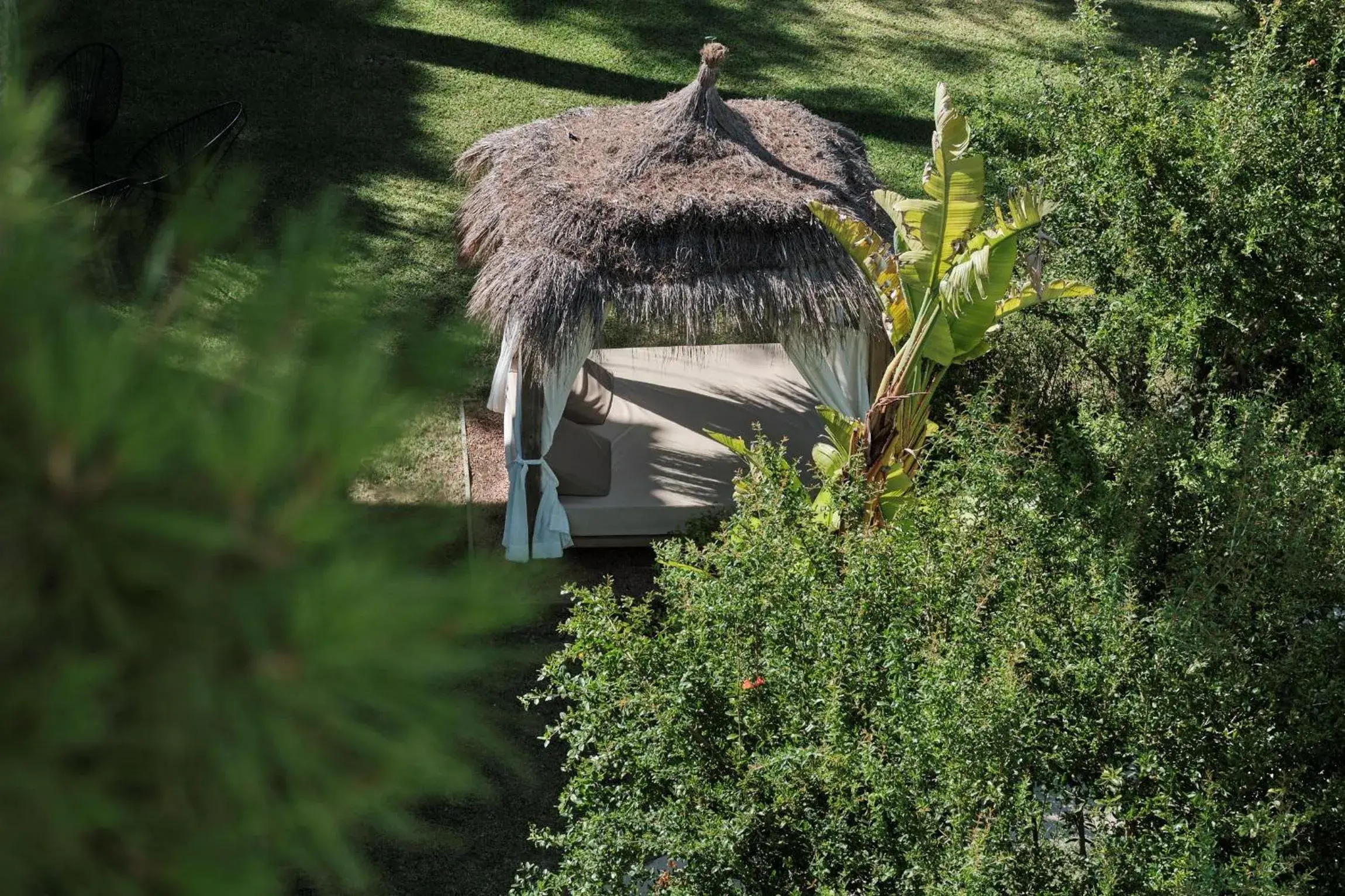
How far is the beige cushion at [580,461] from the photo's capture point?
7.69 meters

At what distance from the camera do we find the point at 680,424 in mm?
8469

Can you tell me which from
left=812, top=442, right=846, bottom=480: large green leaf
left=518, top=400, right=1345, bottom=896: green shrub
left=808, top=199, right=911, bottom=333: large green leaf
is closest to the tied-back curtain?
left=812, top=442, right=846, bottom=480: large green leaf

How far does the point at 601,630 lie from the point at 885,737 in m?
1.15

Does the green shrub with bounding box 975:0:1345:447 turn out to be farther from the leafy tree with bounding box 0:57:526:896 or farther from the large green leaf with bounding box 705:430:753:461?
the leafy tree with bounding box 0:57:526:896

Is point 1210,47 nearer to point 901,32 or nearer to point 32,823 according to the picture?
point 901,32

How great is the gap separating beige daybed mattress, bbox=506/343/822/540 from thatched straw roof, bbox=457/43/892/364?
687 mm

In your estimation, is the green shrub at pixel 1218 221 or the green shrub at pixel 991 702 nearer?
the green shrub at pixel 991 702

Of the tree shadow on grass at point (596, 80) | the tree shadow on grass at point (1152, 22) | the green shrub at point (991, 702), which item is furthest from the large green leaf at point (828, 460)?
the tree shadow on grass at point (1152, 22)

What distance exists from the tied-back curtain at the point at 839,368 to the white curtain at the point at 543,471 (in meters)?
1.33

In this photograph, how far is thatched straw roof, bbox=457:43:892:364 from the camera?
7.19m

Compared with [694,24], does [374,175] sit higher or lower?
lower

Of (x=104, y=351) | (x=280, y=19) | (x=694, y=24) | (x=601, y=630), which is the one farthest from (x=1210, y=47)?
(x=104, y=351)

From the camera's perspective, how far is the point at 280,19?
520 inches

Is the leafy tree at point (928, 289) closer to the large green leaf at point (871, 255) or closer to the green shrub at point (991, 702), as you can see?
the large green leaf at point (871, 255)
